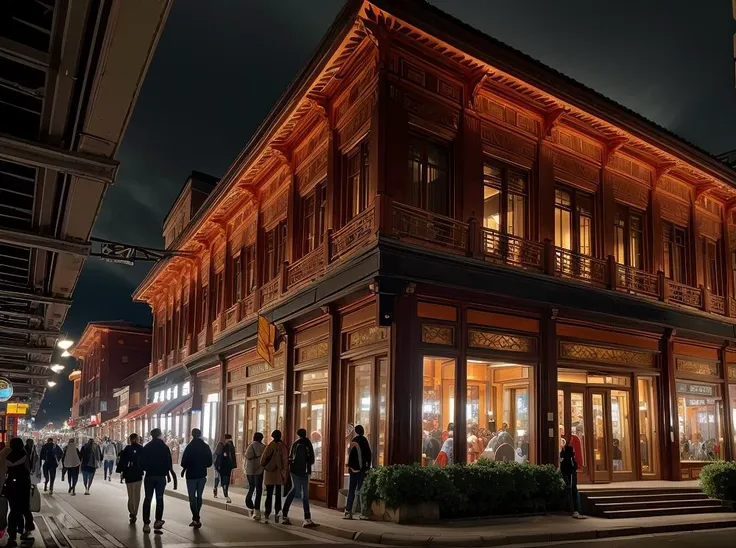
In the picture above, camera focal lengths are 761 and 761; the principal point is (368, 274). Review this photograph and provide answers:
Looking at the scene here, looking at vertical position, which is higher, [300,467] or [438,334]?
[438,334]

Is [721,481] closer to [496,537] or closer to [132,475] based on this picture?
[496,537]

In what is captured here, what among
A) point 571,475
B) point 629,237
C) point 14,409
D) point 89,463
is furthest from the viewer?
point 14,409

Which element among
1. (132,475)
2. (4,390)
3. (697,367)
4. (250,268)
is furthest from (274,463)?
(697,367)

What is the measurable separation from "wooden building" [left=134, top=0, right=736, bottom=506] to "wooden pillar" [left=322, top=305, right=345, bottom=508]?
0.06m

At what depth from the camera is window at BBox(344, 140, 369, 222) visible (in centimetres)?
1888

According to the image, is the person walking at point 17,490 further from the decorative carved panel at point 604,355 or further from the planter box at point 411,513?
the decorative carved panel at point 604,355

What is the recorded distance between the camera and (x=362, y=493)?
1575cm

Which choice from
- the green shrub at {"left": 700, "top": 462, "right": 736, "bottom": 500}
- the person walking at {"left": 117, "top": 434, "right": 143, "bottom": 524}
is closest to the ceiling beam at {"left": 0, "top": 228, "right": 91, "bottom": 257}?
the person walking at {"left": 117, "top": 434, "right": 143, "bottom": 524}

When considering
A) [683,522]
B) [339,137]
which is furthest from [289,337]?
[683,522]

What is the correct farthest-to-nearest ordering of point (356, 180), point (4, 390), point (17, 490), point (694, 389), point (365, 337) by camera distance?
point (694, 389), point (4, 390), point (356, 180), point (365, 337), point (17, 490)

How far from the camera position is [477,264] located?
17.9 m

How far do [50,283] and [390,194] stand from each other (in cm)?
779

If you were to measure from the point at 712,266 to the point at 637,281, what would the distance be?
5494 millimetres

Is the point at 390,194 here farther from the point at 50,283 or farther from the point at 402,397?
the point at 50,283
